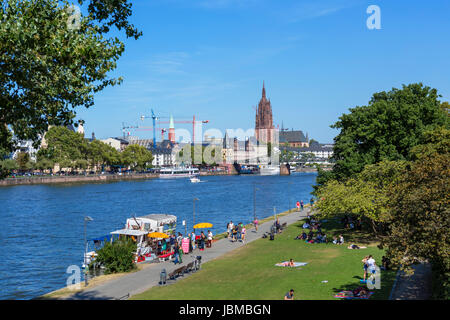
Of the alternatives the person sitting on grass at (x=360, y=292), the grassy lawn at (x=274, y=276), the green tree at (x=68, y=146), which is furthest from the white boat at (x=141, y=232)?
the green tree at (x=68, y=146)

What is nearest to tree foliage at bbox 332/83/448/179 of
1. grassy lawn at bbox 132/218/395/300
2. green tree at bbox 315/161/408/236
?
green tree at bbox 315/161/408/236

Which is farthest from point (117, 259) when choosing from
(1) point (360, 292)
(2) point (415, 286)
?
(2) point (415, 286)

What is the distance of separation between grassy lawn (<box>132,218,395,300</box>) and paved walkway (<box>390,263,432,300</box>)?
1.92ft

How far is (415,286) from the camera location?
2288 cm

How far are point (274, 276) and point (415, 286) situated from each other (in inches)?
323

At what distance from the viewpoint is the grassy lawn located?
2380cm

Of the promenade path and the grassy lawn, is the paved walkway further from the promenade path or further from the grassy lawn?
the promenade path

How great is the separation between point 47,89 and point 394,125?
41493 mm

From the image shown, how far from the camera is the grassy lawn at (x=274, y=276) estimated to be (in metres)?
23.8

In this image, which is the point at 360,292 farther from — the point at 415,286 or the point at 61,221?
the point at 61,221

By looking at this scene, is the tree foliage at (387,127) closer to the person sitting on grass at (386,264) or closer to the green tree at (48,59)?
the person sitting on grass at (386,264)

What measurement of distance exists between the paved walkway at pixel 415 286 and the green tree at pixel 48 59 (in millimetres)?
15931

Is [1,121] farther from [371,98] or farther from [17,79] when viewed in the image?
[371,98]
